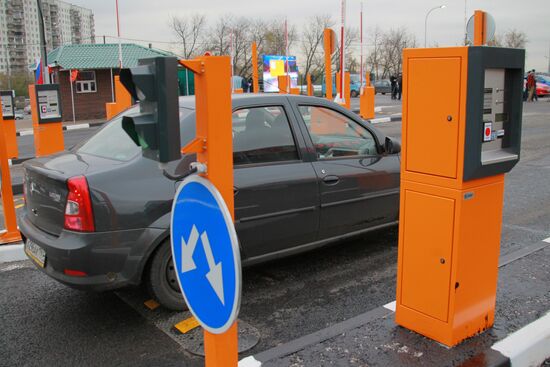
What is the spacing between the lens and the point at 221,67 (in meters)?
1.97

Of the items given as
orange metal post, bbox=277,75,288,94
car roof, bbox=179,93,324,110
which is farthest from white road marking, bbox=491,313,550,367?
orange metal post, bbox=277,75,288,94

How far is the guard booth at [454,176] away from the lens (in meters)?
2.74

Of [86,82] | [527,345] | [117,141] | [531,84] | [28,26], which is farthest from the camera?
[28,26]

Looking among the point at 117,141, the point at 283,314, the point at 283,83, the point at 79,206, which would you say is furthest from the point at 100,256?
the point at 283,83

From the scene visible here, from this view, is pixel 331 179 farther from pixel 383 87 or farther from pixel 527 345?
pixel 383 87

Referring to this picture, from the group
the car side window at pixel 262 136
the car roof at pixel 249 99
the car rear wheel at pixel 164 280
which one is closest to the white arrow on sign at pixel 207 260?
the car rear wheel at pixel 164 280

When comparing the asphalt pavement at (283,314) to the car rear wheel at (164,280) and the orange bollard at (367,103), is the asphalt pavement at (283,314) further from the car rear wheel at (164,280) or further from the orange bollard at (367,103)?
the orange bollard at (367,103)

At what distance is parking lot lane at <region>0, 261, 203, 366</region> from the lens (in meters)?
3.31

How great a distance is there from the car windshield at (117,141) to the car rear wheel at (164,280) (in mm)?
733

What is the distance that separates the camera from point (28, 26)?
81938 millimetres

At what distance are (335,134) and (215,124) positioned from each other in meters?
2.98

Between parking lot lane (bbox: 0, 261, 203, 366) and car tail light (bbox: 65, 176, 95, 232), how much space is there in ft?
2.57

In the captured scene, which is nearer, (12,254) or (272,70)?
(12,254)

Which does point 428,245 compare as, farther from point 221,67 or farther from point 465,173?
point 221,67
